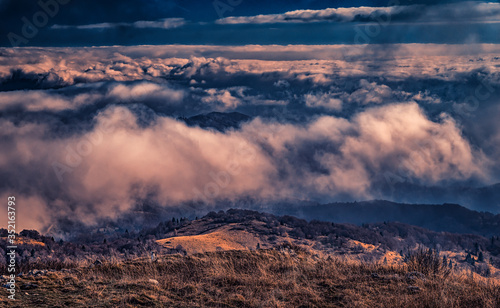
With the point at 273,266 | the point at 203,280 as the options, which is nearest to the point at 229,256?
the point at 273,266

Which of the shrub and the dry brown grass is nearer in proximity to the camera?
the dry brown grass

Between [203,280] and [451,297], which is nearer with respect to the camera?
[451,297]

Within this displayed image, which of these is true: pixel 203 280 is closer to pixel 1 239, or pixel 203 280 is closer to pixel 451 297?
pixel 451 297

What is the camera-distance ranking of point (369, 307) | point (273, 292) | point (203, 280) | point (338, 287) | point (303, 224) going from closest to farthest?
1. point (369, 307)
2. point (273, 292)
3. point (338, 287)
4. point (203, 280)
5. point (303, 224)

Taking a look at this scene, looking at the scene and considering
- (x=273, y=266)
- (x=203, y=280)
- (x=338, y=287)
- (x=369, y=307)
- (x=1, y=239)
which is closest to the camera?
(x=369, y=307)

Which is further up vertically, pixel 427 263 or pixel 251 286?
pixel 427 263

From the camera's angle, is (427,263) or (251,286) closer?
(251,286)

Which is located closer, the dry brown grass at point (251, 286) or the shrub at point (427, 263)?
the dry brown grass at point (251, 286)

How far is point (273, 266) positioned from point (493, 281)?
6.49 m

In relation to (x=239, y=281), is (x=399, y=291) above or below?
below

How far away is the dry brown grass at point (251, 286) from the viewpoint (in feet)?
32.8

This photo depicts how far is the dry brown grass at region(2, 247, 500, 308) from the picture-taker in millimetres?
9992

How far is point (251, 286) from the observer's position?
37.2ft

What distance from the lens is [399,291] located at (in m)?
10.6
